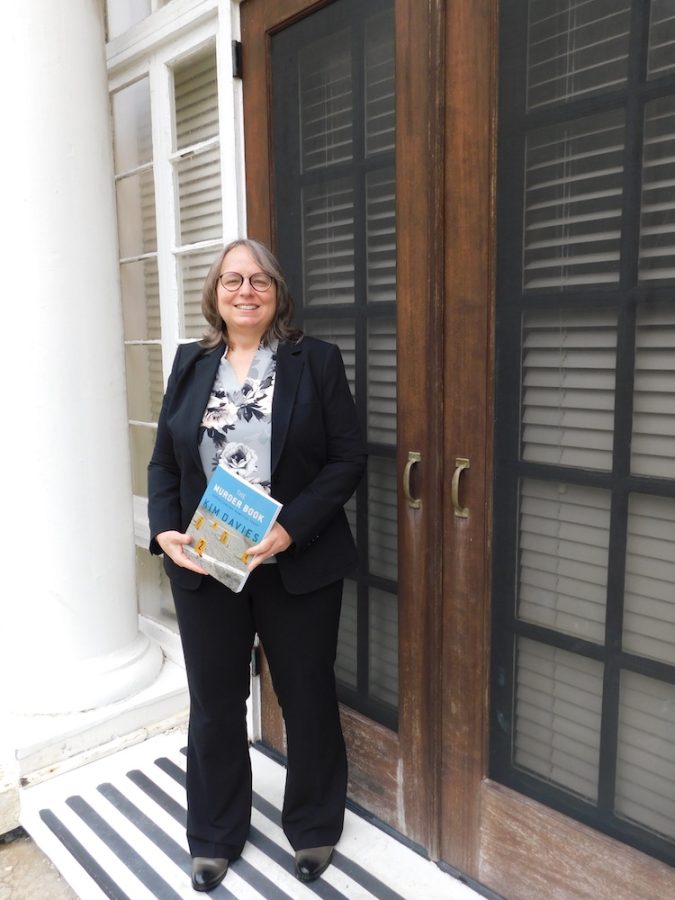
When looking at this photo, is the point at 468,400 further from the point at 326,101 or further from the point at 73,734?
the point at 73,734

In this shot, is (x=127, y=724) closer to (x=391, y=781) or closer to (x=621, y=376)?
(x=391, y=781)

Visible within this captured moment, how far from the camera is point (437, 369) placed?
181 centimetres

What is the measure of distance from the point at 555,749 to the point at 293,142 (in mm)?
1774

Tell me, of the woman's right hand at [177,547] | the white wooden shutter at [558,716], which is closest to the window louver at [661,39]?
the white wooden shutter at [558,716]

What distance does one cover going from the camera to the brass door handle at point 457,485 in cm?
178

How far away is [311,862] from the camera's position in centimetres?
193

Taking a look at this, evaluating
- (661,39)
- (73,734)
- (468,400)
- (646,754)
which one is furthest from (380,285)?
(73,734)

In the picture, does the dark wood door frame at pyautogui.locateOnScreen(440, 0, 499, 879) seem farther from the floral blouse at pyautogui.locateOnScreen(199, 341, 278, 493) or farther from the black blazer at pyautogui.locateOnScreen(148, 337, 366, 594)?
the floral blouse at pyautogui.locateOnScreen(199, 341, 278, 493)

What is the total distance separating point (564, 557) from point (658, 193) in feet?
2.57

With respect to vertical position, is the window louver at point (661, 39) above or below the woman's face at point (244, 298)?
above

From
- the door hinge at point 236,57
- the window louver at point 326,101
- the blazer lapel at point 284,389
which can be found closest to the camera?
the blazer lapel at point 284,389

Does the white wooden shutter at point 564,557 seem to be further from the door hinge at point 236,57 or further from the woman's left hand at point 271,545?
the door hinge at point 236,57

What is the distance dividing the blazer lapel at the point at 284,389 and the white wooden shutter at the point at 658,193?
79 centimetres

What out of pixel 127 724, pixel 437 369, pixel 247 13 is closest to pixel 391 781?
pixel 127 724
